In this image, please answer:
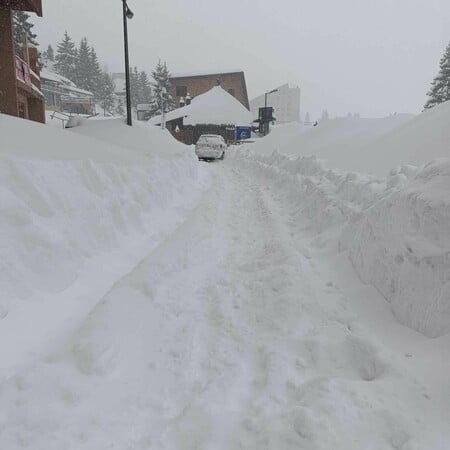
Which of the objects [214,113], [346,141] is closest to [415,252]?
[346,141]

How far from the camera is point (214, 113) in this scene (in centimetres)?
4541

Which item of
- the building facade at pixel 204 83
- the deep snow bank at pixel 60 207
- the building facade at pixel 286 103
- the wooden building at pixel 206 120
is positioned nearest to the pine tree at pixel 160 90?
the building facade at pixel 204 83

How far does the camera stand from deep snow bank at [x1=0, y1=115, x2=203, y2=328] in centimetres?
349

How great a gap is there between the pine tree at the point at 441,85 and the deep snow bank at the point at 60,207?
1407 inches

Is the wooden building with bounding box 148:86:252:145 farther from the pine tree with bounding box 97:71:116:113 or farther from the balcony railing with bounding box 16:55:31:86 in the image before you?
the pine tree with bounding box 97:71:116:113

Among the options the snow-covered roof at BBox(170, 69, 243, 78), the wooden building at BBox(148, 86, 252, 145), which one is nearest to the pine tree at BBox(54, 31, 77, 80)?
the snow-covered roof at BBox(170, 69, 243, 78)

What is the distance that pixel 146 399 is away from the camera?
93.6 inches

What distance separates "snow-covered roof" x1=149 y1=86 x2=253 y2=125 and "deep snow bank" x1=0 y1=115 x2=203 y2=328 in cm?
3797

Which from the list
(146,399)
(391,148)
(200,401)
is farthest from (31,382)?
(391,148)

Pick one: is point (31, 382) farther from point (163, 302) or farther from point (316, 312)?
point (316, 312)

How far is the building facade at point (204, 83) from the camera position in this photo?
205ft

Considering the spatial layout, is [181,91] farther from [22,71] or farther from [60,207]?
[60,207]

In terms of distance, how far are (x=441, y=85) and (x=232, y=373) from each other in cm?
4138

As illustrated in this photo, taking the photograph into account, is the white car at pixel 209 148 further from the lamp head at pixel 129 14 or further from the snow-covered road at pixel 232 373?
the snow-covered road at pixel 232 373
